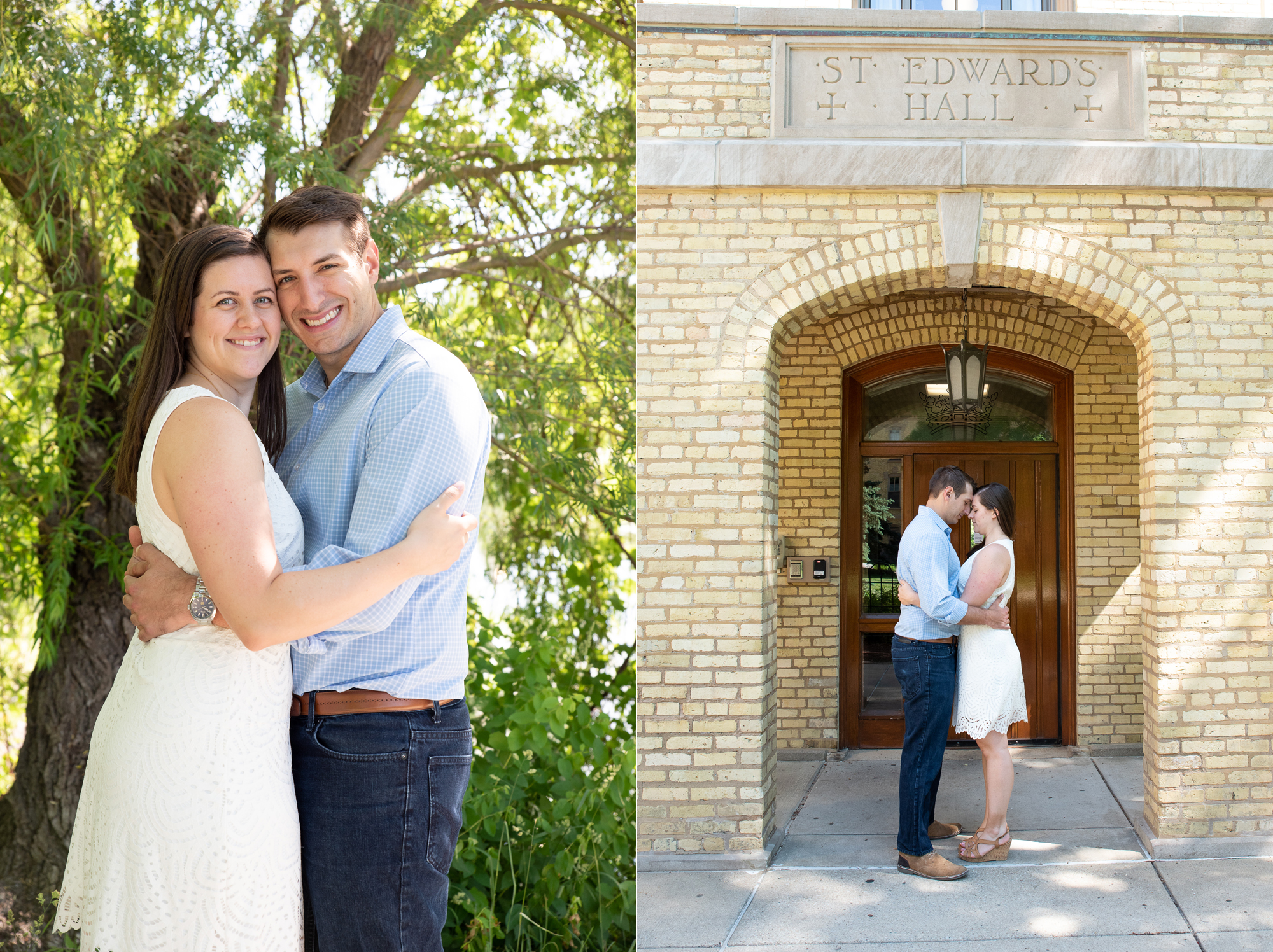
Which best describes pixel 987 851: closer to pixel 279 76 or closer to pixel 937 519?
pixel 937 519

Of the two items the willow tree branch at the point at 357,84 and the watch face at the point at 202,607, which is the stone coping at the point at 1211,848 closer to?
the watch face at the point at 202,607

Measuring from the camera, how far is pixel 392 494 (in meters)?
1.82

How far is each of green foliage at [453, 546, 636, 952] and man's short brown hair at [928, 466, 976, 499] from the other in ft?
6.55

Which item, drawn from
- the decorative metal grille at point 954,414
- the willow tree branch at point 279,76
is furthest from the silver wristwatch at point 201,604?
the decorative metal grille at point 954,414

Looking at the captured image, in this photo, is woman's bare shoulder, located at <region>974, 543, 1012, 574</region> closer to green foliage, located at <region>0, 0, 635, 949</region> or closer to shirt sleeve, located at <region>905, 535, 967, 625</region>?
shirt sleeve, located at <region>905, 535, 967, 625</region>

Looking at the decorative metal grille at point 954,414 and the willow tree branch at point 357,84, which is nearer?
the willow tree branch at point 357,84

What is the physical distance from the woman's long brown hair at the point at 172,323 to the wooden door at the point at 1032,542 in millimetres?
6028

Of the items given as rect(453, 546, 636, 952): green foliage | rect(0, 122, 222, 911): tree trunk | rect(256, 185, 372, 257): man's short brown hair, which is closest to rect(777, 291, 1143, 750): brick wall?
rect(453, 546, 636, 952): green foliage

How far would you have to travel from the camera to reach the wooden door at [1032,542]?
7.29m

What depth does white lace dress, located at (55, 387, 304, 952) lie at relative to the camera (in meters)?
1.85

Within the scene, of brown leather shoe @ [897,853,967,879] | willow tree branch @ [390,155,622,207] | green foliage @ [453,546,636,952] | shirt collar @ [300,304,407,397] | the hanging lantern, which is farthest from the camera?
the hanging lantern

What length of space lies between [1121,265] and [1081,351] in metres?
2.16

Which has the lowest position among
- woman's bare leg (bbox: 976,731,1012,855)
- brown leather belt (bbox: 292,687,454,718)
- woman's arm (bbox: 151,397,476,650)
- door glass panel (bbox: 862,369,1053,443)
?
woman's bare leg (bbox: 976,731,1012,855)

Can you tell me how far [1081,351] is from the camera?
23.2 ft
